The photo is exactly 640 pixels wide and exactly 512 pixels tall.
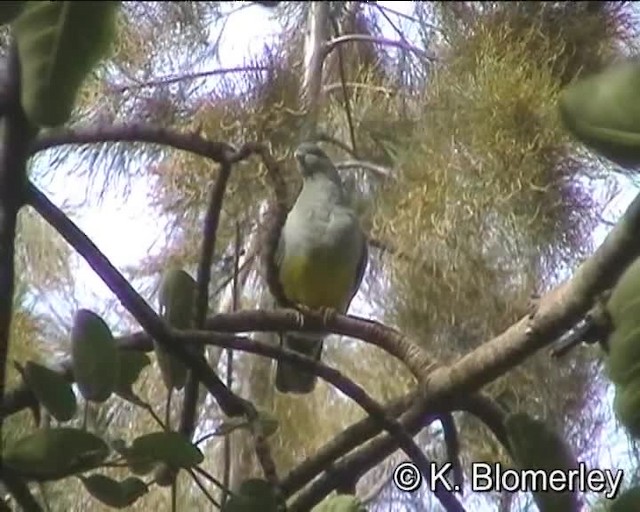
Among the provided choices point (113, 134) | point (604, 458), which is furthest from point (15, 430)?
point (604, 458)

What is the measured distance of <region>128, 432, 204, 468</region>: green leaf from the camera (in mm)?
313

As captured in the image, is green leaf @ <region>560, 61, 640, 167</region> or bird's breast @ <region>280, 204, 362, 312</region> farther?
bird's breast @ <region>280, 204, 362, 312</region>

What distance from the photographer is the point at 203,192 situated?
0.57 meters

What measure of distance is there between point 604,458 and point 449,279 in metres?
0.20

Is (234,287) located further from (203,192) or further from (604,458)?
(604,458)

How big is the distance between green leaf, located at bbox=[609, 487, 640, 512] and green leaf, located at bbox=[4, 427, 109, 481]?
141 millimetres

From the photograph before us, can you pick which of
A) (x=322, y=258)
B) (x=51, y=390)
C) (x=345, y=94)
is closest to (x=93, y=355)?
(x=51, y=390)

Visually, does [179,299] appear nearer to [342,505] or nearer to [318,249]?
[342,505]

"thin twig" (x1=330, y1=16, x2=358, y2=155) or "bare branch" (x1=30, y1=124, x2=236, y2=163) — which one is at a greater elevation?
"thin twig" (x1=330, y1=16, x2=358, y2=155)

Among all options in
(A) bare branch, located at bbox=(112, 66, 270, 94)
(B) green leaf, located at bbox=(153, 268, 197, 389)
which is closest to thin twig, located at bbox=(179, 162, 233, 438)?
(B) green leaf, located at bbox=(153, 268, 197, 389)

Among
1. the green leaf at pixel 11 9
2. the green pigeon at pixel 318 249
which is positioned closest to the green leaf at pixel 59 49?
the green leaf at pixel 11 9

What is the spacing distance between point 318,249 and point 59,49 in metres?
0.68

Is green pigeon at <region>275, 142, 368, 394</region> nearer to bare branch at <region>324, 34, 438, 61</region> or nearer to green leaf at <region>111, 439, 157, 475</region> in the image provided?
bare branch at <region>324, 34, 438, 61</region>

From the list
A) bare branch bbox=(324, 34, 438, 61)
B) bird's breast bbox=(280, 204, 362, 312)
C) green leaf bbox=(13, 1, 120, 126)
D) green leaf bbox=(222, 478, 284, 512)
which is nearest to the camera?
green leaf bbox=(13, 1, 120, 126)
